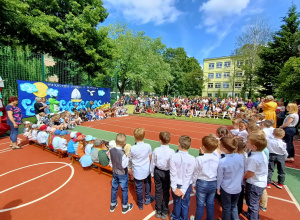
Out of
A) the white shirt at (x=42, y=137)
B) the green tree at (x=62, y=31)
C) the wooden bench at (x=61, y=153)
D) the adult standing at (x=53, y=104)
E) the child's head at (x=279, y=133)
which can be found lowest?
the wooden bench at (x=61, y=153)

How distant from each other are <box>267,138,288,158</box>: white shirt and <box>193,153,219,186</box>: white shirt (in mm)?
2280

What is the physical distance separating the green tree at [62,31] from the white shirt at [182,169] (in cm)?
1393

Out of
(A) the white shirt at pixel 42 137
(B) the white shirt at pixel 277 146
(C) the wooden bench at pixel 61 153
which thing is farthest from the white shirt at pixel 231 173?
(A) the white shirt at pixel 42 137

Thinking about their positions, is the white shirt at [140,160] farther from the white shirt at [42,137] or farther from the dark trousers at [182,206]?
the white shirt at [42,137]

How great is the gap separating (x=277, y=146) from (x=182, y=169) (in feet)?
9.16

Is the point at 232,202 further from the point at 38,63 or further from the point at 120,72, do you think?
the point at 120,72

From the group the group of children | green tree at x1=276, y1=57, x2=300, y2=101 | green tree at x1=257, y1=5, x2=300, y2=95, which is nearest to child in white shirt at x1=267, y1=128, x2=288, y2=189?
the group of children

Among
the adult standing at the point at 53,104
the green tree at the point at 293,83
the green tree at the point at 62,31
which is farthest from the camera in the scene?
the green tree at the point at 62,31

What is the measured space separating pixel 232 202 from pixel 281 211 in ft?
4.65

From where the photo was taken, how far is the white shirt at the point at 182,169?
7.44 ft

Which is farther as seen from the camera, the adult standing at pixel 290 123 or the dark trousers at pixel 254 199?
the adult standing at pixel 290 123

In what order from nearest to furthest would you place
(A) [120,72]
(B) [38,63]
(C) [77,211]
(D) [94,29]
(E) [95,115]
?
1. (C) [77,211]
2. (B) [38,63]
3. (E) [95,115]
4. (D) [94,29]
5. (A) [120,72]

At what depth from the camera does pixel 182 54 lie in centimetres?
4728

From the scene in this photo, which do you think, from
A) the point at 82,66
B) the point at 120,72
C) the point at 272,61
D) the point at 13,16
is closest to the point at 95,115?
the point at 82,66
